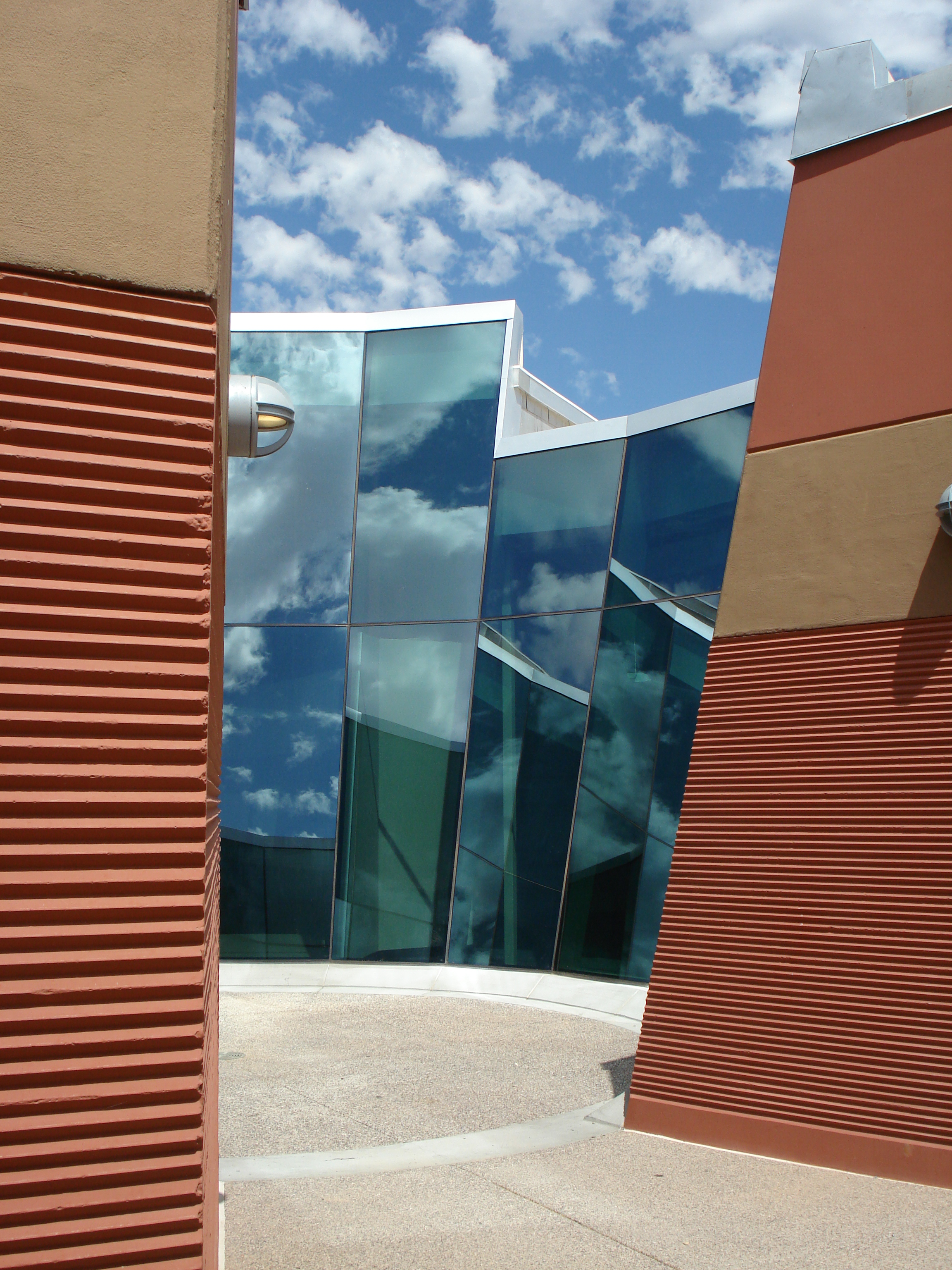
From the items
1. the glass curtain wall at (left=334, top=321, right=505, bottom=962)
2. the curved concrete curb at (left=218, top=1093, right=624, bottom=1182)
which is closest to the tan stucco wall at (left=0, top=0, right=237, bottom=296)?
the curved concrete curb at (left=218, top=1093, right=624, bottom=1182)

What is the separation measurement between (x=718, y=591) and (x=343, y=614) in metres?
5.81

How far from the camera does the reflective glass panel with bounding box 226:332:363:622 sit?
15.8 meters

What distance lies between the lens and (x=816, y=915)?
7121mm

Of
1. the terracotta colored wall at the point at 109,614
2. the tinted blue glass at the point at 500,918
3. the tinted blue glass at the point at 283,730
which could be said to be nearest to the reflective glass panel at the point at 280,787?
the tinted blue glass at the point at 283,730

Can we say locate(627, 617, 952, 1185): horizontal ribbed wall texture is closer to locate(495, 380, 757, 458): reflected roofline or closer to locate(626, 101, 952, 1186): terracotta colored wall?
locate(626, 101, 952, 1186): terracotta colored wall

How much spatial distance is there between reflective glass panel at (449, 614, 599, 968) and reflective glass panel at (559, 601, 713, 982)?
301 mm

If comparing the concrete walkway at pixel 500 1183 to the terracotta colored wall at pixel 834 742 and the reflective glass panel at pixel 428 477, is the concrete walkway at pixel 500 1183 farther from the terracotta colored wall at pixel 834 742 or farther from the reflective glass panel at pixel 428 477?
the reflective glass panel at pixel 428 477

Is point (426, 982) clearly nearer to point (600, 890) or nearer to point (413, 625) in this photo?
point (600, 890)

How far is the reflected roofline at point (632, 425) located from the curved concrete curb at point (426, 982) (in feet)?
25.3

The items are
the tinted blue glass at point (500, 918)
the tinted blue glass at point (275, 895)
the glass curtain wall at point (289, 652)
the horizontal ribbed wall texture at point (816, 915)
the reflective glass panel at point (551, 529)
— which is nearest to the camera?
the horizontal ribbed wall texture at point (816, 915)

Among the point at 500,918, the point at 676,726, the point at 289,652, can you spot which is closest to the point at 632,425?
the point at 676,726

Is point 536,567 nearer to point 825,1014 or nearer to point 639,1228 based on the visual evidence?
point 825,1014

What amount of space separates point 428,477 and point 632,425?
10.9 ft

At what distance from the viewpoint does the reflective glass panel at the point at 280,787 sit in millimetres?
15008
